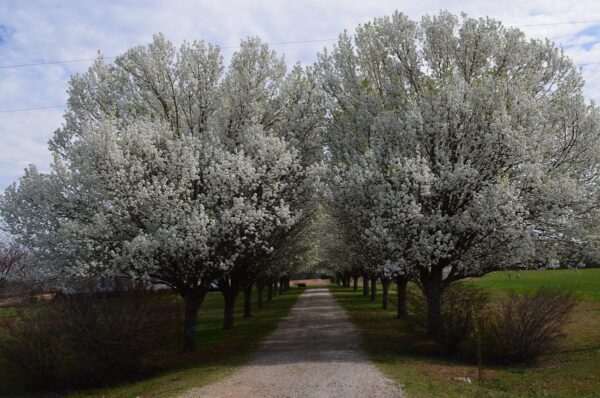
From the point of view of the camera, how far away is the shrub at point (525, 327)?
1551 centimetres

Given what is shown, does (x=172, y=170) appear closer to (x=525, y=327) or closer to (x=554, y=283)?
(x=525, y=327)

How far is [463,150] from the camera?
17500mm

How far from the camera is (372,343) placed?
19.5 metres

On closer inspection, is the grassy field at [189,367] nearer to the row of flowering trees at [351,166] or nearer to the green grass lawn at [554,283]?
the row of flowering trees at [351,166]

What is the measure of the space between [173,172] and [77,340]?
6157mm

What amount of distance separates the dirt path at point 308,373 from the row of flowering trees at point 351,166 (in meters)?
3.28

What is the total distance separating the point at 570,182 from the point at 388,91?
709 cm

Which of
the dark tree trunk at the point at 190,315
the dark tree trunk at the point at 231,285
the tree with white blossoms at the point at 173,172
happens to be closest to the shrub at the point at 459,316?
the tree with white blossoms at the point at 173,172

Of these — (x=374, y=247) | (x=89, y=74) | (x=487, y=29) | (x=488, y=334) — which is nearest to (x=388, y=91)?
(x=487, y=29)

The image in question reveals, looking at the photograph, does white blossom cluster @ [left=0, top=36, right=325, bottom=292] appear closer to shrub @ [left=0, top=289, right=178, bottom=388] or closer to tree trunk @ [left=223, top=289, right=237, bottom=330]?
shrub @ [left=0, top=289, right=178, bottom=388]

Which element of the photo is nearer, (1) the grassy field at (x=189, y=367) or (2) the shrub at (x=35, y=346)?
(1) the grassy field at (x=189, y=367)

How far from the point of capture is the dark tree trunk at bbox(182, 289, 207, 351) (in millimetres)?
19703

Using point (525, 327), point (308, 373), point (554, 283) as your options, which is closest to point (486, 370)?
point (525, 327)

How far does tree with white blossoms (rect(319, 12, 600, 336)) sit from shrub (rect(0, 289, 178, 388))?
7.99m
